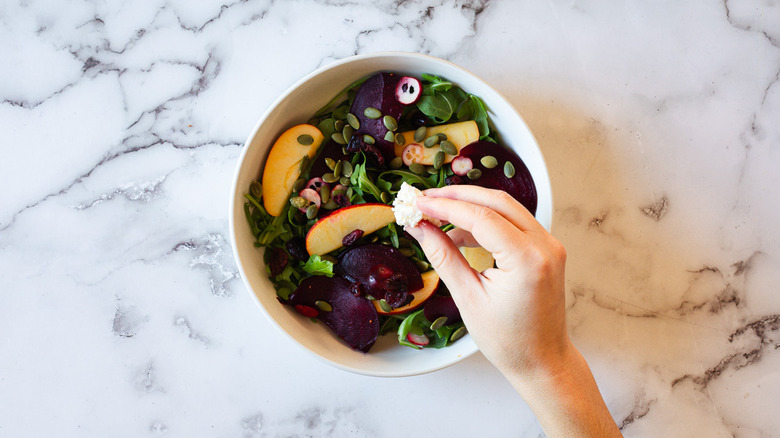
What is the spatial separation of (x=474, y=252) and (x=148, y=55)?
1.04 metres

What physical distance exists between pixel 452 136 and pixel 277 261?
21.1 inches

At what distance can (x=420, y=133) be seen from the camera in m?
1.46

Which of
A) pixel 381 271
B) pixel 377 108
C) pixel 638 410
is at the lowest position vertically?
pixel 638 410

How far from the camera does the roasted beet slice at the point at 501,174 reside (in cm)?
143

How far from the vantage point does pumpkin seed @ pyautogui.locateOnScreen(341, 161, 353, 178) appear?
1473 millimetres

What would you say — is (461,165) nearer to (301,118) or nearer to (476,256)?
(476,256)

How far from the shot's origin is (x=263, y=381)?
1613 mm

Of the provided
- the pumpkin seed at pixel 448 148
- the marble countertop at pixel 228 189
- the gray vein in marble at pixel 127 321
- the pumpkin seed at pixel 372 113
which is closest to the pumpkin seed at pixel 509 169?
the pumpkin seed at pixel 448 148

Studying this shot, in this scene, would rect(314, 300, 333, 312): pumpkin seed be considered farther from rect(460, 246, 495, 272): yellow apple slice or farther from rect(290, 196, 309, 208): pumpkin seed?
rect(460, 246, 495, 272): yellow apple slice

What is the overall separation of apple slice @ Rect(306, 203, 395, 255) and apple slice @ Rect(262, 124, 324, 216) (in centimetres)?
12

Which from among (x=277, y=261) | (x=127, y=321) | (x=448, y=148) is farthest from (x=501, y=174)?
(x=127, y=321)

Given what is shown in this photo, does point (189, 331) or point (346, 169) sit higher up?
point (346, 169)

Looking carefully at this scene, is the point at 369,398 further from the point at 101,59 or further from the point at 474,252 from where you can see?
the point at 101,59

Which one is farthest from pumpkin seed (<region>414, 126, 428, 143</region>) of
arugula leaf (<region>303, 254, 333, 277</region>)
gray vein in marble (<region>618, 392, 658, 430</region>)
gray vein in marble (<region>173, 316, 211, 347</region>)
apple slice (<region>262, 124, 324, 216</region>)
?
gray vein in marble (<region>618, 392, 658, 430</region>)
